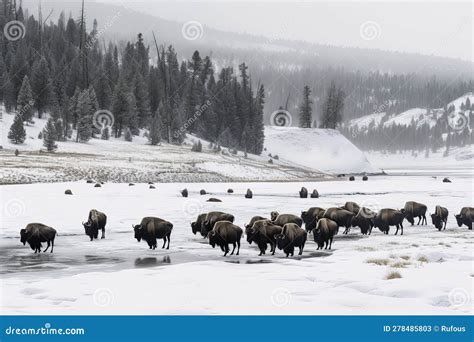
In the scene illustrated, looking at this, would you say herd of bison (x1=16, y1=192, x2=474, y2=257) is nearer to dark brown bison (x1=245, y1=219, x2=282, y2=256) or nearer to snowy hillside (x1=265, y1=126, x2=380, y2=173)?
dark brown bison (x1=245, y1=219, x2=282, y2=256)

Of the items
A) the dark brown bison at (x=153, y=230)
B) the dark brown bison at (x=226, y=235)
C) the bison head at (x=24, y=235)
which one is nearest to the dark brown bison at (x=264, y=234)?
the dark brown bison at (x=226, y=235)

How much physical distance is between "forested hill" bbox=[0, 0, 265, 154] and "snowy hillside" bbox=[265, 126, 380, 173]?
33.5ft

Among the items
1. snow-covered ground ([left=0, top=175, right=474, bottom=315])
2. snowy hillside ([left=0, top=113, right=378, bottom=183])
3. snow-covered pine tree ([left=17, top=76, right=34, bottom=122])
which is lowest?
snow-covered ground ([left=0, top=175, right=474, bottom=315])

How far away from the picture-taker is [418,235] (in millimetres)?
21359

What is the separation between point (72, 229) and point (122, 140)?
7069 cm

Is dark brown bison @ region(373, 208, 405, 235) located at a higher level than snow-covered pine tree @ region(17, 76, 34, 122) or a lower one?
lower

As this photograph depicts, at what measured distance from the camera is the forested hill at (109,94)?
3359 inches

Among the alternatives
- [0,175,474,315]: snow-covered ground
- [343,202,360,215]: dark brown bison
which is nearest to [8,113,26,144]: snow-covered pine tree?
[0,175,474,315]: snow-covered ground

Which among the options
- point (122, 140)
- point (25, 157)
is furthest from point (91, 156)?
point (122, 140)

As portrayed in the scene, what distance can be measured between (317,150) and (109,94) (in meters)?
52.5

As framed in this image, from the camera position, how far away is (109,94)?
98688 millimetres

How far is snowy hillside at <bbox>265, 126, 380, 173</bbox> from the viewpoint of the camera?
Answer: 122688 millimetres

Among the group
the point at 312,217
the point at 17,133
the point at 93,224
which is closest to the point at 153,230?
the point at 93,224
